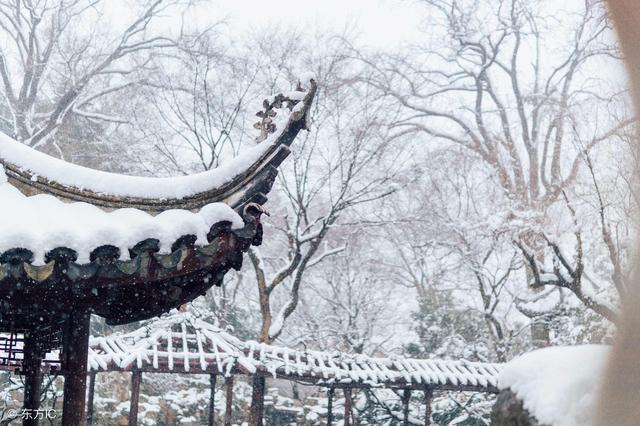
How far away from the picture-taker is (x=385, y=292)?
20891 mm

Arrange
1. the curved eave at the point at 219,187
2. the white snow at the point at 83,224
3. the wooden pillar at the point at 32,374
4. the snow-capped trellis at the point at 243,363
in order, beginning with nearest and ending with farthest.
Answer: the white snow at the point at 83,224
the curved eave at the point at 219,187
the wooden pillar at the point at 32,374
the snow-capped trellis at the point at 243,363

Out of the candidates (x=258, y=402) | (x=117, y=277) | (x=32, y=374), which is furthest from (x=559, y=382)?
(x=258, y=402)

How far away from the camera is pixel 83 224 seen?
115 inches

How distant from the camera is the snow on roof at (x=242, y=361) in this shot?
9.19 m

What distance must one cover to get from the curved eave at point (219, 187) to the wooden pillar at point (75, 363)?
73cm

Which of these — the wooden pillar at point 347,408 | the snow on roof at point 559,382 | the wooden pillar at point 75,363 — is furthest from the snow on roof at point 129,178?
the wooden pillar at point 347,408

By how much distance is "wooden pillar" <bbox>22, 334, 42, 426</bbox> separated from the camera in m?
3.73

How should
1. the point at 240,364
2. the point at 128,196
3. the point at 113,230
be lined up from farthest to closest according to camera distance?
the point at 240,364 → the point at 128,196 → the point at 113,230

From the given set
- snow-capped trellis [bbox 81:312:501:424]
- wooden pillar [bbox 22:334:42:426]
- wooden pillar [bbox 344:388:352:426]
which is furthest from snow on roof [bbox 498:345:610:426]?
wooden pillar [bbox 344:388:352:426]

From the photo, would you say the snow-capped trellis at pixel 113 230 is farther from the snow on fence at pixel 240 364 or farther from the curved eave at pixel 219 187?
the snow on fence at pixel 240 364

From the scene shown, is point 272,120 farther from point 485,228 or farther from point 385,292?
point 385,292

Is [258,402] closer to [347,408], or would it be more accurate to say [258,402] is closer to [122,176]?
[347,408]

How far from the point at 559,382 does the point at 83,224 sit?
2.74 meters

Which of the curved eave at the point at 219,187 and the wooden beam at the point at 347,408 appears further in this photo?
the wooden beam at the point at 347,408
